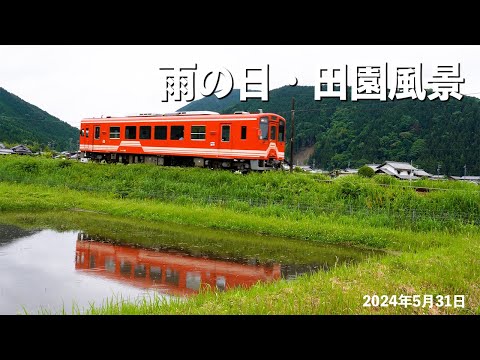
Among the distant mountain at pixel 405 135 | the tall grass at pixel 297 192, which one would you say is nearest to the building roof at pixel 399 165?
the distant mountain at pixel 405 135

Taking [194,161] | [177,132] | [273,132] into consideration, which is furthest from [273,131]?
[177,132]

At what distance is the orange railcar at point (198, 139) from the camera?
1798 centimetres

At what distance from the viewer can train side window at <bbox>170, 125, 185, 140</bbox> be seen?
20.0m

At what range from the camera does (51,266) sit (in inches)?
354

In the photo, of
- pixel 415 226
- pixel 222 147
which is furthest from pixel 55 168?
pixel 415 226

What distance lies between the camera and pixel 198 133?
19.4m

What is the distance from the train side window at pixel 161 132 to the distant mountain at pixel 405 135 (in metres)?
20.0

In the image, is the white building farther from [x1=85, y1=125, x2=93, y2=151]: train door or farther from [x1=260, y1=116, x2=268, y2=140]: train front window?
[x1=85, y1=125, x2=93, y2=151]: train door

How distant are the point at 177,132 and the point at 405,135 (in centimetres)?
2543

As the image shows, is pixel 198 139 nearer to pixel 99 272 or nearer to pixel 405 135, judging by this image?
pixel 99 272

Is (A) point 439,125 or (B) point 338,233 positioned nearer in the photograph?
(B) point 338,233

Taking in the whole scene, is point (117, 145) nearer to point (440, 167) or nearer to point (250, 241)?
point (250, 241)

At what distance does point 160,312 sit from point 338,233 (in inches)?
319

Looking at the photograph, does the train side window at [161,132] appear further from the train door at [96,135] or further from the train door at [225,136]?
the train door at [96,135]
